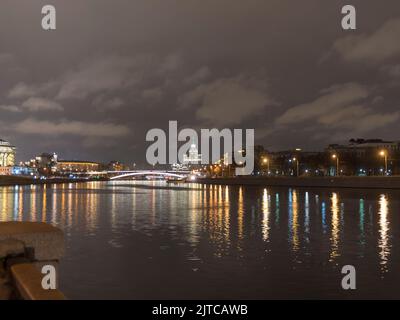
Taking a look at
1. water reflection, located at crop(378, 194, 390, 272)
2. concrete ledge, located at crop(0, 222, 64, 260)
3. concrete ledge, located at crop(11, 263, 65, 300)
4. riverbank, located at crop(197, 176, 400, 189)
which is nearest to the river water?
water reflection, located at crop(378, 194, 390, 272)

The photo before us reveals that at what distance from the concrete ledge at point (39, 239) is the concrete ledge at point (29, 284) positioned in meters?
0.55

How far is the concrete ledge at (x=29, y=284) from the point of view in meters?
5.33

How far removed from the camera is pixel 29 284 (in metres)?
5.61

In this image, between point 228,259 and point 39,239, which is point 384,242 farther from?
point 39,239

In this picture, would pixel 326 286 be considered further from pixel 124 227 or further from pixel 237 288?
pixel 124 227

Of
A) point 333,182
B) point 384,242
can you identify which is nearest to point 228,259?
point 384,242

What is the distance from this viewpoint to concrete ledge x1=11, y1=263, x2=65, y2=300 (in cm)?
533

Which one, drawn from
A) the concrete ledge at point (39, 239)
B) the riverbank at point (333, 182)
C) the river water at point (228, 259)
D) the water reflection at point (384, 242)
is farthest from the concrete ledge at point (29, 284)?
the riverbank at point (333, 182)

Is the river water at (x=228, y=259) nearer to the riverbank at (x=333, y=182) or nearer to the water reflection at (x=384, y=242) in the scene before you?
the water reflection at (x=384, y=242)

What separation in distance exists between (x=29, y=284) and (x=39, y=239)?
5.07ft

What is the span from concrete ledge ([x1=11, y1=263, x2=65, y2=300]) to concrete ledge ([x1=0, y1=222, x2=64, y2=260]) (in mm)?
546
